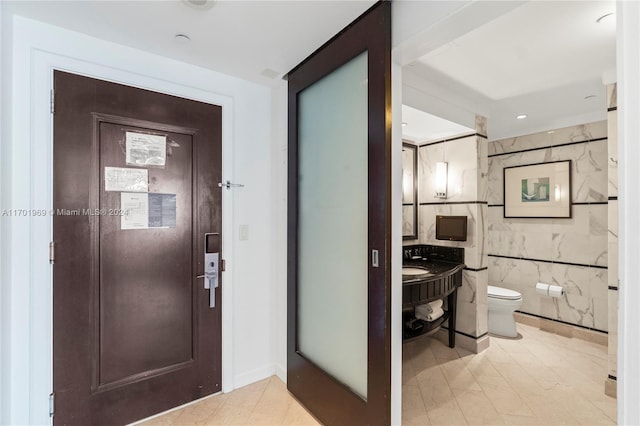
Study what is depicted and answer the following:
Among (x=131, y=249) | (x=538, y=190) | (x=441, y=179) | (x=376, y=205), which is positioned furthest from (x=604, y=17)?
(x=131, y=249)

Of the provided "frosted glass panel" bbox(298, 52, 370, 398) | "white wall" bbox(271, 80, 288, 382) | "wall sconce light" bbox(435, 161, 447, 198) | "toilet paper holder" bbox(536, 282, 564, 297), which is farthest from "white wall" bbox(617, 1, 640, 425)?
"toilet paper holder" bbox(536, 282, 564, 297)

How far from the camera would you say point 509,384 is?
2.38 meters

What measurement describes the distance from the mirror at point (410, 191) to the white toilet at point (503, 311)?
109cm

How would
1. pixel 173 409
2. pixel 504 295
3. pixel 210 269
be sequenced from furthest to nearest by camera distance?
pixel 504 295 → pixel 210 269 → pixel 173 409

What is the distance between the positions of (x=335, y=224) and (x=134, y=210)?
1.29 meters

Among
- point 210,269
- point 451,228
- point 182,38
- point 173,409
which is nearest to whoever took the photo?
point 182,38

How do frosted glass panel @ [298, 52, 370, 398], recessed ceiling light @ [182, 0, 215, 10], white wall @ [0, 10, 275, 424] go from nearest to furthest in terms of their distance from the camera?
recessed ceiling light @ [182, 0, 215, 10], white wall @ [0, 10, 275, 424], frosted glass panel @ [298, 52, 370, 398]

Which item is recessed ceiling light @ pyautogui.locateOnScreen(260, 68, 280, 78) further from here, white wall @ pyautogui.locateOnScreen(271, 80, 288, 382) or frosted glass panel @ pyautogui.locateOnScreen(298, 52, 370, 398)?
frosted glass panel @ pyautogui.locateOnScreen(298, 52, 370, 398)

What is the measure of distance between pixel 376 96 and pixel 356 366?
4.91 feet

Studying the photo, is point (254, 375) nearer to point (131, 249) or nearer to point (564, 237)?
point (131, 249)

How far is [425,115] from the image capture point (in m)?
2.71

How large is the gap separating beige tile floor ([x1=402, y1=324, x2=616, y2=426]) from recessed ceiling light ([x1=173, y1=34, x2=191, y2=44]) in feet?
9.13

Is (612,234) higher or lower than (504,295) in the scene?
higher

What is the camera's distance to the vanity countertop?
2.42 metres
